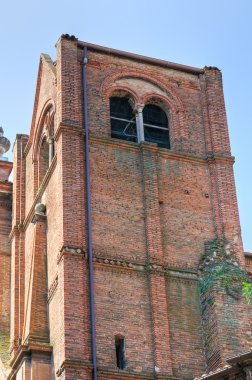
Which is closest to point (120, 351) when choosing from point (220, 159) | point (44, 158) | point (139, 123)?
point (220, 159)

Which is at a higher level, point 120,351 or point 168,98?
point 168,98

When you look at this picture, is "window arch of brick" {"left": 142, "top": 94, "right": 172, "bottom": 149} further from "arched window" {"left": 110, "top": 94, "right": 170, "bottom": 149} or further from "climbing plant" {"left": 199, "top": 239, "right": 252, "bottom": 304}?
"climbing plant" {"left": 199, "top": 239, "right": 252, "bottom": 304}

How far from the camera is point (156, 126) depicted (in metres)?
33.1

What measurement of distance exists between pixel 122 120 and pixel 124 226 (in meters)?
4.38

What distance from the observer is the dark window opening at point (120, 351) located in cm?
2728

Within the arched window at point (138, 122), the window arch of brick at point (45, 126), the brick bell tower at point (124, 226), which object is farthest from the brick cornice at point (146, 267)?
the window arch of brick at point (45, 126)

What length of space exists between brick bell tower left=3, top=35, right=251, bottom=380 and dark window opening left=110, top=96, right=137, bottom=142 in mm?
44

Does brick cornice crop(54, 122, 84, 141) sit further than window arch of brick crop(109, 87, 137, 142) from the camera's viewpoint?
No

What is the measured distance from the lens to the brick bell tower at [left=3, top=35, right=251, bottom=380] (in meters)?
27.7

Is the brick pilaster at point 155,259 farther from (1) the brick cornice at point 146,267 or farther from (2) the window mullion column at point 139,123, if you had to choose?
(2) the window mullion column at point 139,123

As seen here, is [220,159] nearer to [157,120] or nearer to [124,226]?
[157,120]

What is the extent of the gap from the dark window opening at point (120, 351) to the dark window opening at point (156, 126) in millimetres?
7382

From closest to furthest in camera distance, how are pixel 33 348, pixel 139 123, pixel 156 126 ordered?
pixel 33 348 → pixel 139 123 → pixel 156 126

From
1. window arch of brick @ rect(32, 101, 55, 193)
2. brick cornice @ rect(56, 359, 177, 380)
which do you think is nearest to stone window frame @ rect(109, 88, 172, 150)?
window arch of brick @ rect(32, 101, 55, 193)
